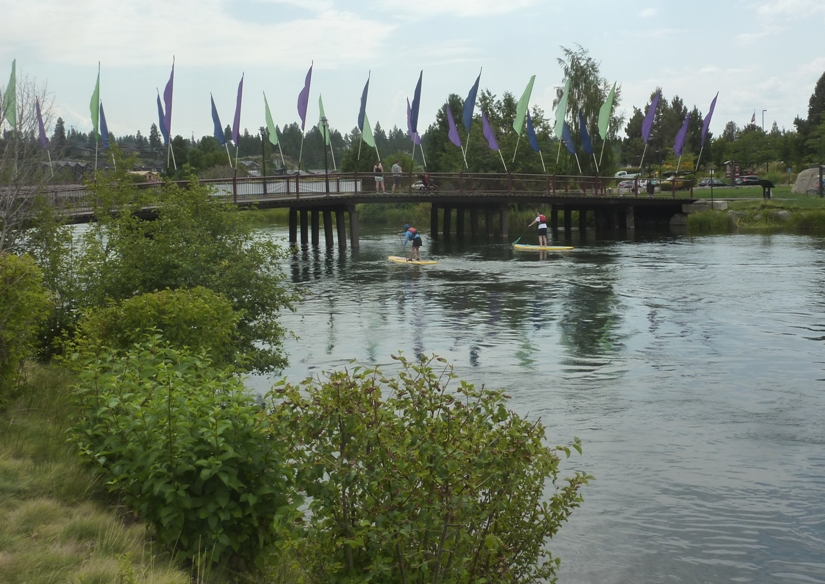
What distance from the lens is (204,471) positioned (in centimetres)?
661

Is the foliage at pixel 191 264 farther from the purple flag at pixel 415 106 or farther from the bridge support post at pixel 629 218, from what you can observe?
the bridge support post at pixel 629 218

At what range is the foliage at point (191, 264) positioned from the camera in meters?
15.2

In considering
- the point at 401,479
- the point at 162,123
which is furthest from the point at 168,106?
the point at 401,479

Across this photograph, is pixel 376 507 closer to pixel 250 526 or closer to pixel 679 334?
pixel 250 526

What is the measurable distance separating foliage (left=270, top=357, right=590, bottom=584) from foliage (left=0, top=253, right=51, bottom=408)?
493 centimetres

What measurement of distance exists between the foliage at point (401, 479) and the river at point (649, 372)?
3454 millimetres

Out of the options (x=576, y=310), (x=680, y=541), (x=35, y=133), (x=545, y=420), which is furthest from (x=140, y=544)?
(x=35, y=133)

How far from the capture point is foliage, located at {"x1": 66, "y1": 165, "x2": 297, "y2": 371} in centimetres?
1517

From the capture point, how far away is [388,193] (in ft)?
166

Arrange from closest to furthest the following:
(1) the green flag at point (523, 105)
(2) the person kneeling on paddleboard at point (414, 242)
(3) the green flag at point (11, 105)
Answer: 1. (3) the green flag at point (11, 105)
2. (2) the person kneeling on paddleboard at point (414, 242)
3. (1) the green flag at point (523, 105)

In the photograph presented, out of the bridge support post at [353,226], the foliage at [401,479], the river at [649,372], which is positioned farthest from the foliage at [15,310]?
the bridge support post at [353,226]

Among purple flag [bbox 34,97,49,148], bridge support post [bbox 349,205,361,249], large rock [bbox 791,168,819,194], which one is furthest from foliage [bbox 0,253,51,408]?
large rock [bbox 791,168,819,194]

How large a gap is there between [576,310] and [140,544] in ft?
66.6

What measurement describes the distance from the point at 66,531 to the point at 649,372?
13.0m
